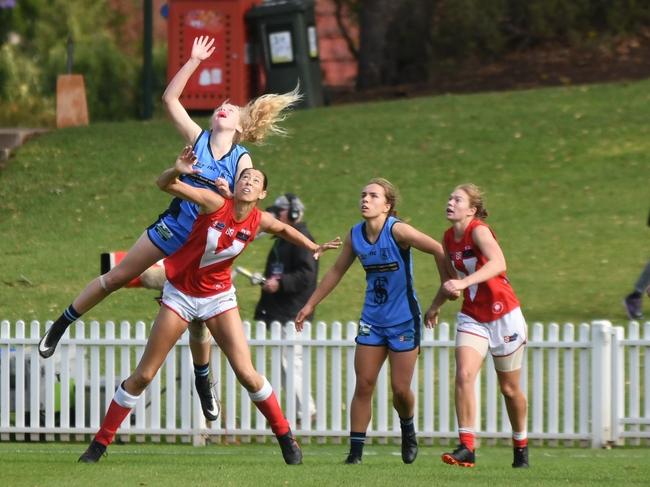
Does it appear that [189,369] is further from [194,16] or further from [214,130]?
[194,16]

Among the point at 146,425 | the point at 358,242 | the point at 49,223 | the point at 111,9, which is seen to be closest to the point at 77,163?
the point at 49,223

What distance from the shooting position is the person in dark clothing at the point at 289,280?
12.1 m

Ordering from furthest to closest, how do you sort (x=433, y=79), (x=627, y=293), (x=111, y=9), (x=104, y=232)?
(x=111, y=9)
(x=433, y=79)
(x=104, y=232)
(x=627, y=293)

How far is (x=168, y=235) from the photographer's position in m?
8.72

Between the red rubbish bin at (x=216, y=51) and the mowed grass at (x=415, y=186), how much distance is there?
45.3 inches

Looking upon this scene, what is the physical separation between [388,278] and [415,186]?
1184cm

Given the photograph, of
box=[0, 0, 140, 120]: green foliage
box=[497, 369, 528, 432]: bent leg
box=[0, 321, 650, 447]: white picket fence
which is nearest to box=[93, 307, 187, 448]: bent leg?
box=[497, 369, 528, 432]: bent leg

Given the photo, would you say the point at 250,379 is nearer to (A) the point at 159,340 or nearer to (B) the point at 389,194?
(A) the point at 159,340

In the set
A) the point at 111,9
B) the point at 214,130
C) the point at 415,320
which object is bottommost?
the point at 415,320

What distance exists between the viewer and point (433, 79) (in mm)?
29297

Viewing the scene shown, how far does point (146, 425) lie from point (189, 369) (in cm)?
63

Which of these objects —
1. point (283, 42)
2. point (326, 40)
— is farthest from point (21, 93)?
point (326, 40)

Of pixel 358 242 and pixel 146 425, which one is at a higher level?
pixel 358 242

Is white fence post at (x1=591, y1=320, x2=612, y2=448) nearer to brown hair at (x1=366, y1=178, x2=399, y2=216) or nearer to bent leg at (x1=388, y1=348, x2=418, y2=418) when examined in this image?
bent leg at (x1=388, y1=348, x2=418, y2=418)
